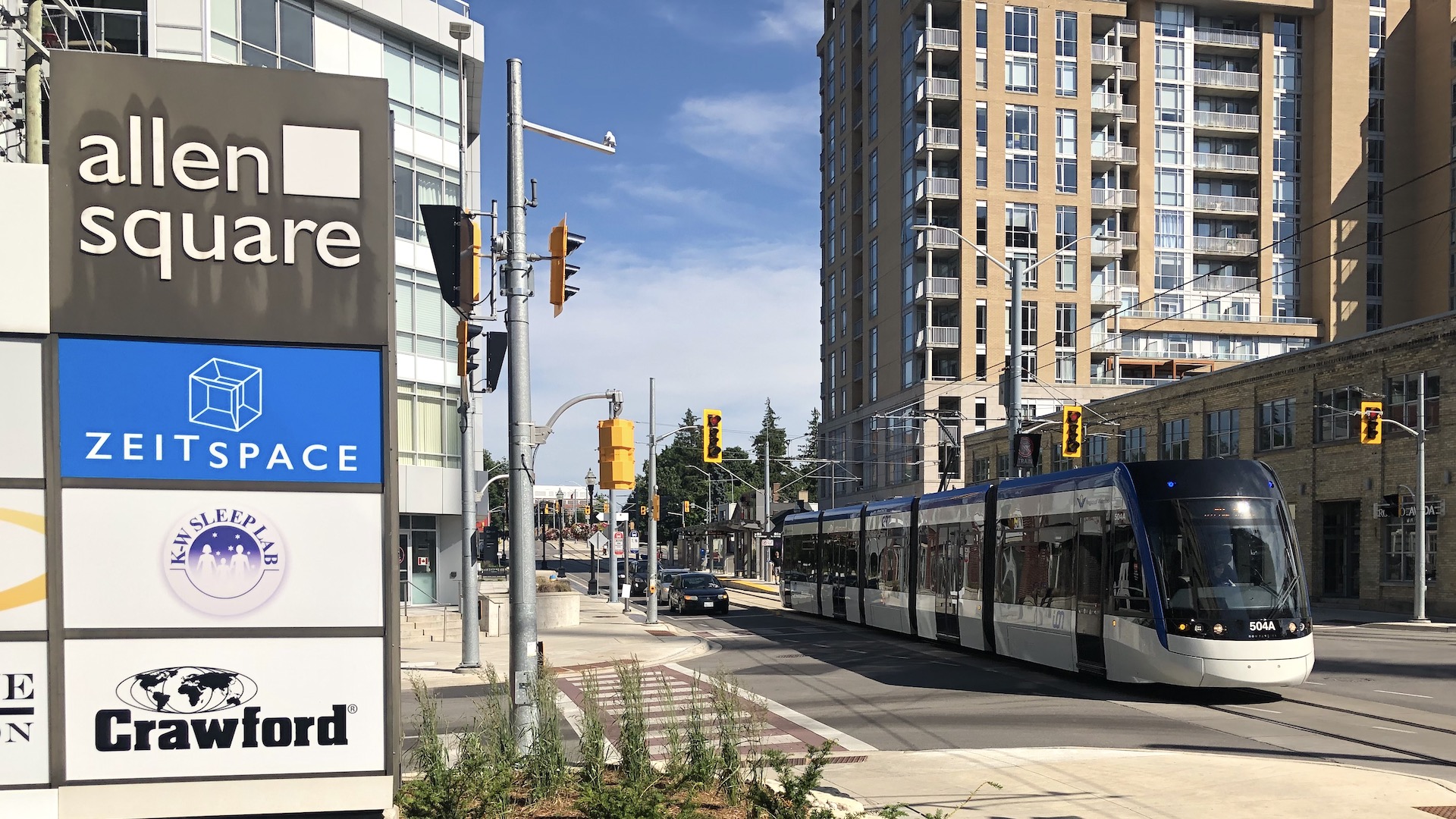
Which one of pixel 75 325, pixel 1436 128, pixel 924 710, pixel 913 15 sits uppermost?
pixel 913 15

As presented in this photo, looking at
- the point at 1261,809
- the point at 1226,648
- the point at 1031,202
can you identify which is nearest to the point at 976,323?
the point at 1031,202

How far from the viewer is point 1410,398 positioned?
4091 cm

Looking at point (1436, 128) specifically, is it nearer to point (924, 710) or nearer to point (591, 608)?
point (591, 608)

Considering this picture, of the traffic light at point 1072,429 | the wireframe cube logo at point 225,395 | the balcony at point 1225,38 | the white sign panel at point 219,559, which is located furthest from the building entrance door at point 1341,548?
the balcony at point 1225,38

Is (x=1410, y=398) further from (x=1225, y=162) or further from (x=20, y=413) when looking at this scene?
(x=1225, y=162)

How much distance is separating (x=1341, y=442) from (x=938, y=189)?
34.9 m

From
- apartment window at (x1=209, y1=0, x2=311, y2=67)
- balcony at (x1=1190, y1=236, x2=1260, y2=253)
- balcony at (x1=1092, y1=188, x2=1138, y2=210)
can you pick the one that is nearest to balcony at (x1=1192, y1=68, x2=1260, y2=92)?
balcony at (x1=1190, y1=236, x2=1260, y2=253)

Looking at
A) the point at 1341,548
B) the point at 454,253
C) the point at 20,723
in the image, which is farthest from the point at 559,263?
the point at 1341,548

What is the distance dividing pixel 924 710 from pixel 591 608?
31.8 metres

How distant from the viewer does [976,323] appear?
247 feet

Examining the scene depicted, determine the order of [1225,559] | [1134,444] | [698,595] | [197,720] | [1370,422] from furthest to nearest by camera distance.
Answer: [1134,444], [698,595], [1370,422], [1225,559], [197,720]

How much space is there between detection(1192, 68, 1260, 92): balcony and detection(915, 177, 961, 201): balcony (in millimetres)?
23749

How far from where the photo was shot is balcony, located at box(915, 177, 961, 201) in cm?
7475

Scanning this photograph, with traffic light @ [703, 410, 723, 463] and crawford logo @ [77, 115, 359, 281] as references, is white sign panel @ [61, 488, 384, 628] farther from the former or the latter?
traffic light @ [703, 410, 723, 463]
